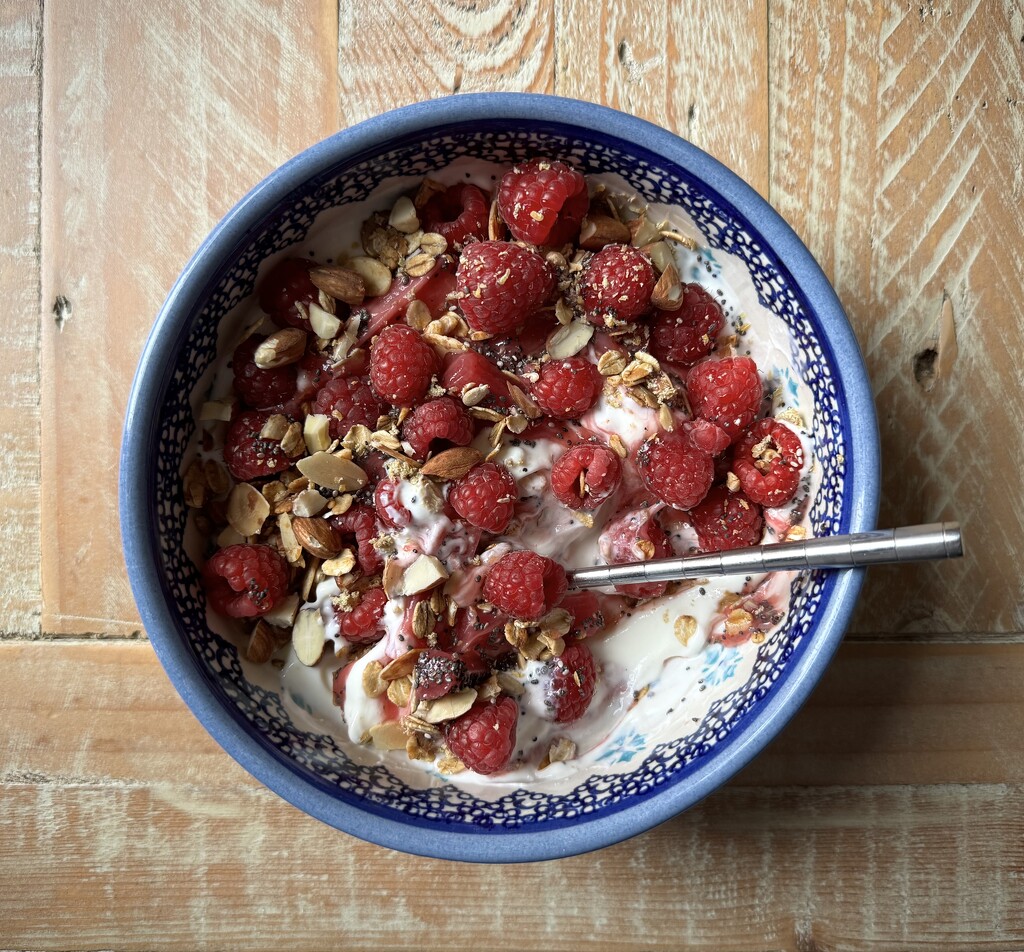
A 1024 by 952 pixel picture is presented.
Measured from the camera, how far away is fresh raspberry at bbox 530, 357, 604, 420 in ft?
3.19

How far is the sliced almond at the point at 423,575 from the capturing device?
96cm

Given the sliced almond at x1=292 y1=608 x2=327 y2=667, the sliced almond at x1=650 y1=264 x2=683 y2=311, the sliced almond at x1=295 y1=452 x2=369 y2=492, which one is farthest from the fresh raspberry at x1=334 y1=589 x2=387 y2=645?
the sliced almond at x1=650 y1=264 x2=683 y2=311

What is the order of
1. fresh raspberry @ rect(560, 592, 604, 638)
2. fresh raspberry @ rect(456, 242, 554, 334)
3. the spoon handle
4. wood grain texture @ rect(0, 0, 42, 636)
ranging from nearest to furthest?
the spoon handle → fresh raspberry @ rect(456, 242, 554, 334) → fresh raspberry @ rect(560, 592, 604, 638) → wood grain texture @ rect(0, 0, 42, 636)

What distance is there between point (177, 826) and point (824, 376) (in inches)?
38.3

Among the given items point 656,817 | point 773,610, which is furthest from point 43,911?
point 773,610

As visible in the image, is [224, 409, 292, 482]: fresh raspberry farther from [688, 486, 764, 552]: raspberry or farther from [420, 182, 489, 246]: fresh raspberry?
[688, 486, 764, 552]: raspberry

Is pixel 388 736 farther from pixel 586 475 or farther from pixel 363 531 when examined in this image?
pixel 586 475

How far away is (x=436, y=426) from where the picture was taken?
95cm

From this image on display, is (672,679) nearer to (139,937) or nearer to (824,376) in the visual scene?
(824,376)

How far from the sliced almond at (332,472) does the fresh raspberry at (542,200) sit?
1.06 ft

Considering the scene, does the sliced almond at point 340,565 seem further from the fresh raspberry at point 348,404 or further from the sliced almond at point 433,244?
the sliced almond at point 433,244

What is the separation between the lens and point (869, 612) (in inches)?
43.6

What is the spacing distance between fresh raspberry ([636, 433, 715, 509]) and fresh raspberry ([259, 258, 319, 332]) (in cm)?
42

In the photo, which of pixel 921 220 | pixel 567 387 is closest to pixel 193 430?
pixel 567 387
